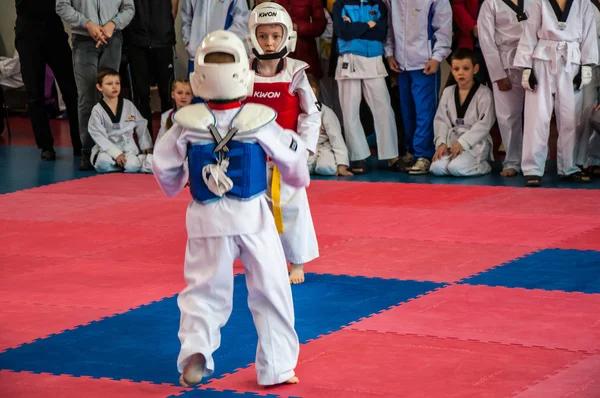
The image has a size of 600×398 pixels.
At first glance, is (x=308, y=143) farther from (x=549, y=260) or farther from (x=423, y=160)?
(x=423, y=160)

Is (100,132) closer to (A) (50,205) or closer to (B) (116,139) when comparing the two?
(B) (116,139)

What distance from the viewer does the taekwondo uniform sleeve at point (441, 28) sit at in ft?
32.7

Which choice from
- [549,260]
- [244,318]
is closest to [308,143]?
[244,318]

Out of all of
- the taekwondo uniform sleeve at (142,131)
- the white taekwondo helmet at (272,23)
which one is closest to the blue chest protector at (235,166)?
the white taekwondo helmet at (272,23)

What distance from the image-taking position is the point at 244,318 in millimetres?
5305

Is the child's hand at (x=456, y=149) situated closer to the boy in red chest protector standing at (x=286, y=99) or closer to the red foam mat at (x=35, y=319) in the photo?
the boy in red chest protector standing at (x=286, y=99)

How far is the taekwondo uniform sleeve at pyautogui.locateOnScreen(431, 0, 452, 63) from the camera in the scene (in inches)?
392

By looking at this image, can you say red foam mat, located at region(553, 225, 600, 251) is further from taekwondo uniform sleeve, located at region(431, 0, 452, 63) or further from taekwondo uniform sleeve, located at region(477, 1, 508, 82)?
taekwondo uniform sleeve, located at region(431, 0, 452, 63)

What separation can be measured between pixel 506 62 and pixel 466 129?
81 centimetres

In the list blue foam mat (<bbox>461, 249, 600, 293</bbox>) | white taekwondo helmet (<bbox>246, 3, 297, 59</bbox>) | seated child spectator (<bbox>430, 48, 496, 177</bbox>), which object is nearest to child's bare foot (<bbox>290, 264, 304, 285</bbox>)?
blue foam mat (<bbox>461, 249, 600, 293</bbox>)

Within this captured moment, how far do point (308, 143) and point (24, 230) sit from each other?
3068 mm

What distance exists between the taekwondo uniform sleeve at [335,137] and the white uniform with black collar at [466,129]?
35.1 inches

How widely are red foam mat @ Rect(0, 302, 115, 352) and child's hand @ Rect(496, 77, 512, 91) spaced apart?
5.25m

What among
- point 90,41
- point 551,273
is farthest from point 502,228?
point 90,41
